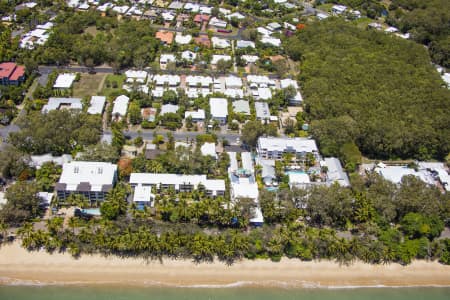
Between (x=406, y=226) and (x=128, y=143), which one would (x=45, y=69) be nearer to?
(x=128, y=143)

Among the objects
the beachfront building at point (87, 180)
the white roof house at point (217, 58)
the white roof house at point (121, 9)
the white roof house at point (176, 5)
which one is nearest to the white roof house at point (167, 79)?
the white roof house at point (217, 58)

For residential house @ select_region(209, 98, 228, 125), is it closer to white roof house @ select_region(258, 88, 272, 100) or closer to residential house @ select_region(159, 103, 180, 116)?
residential house @ select_region(159, 103, 180, 116)

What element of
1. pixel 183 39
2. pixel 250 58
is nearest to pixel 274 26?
pixel 250 58

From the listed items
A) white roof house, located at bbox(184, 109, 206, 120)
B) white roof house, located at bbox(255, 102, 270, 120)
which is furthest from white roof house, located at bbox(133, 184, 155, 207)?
white roof house, located at bbox(255, 102, 270, 120)

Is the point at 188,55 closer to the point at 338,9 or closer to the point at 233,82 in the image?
the point at 233,82

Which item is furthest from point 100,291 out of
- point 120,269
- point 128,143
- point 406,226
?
point 406,226

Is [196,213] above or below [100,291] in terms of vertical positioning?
above

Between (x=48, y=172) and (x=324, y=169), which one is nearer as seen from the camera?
(x=48, y=172)
